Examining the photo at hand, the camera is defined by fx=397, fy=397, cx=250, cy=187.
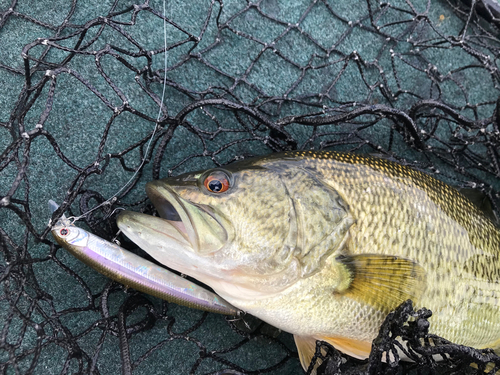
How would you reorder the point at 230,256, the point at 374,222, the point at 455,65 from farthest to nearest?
the point at 455,65 < the point at 374,222 < the point at 230,256

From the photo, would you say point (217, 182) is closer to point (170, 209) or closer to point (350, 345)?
point (170, 209)

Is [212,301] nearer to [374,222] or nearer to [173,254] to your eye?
[173,254]

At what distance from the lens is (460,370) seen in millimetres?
1366

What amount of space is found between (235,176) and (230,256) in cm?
28

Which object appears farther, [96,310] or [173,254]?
[96,310]

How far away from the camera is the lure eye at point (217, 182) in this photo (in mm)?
1370

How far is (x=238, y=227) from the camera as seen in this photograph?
53.6 inches

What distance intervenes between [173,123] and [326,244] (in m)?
0.76

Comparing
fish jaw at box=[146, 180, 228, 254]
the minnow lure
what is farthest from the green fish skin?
the minnow lure

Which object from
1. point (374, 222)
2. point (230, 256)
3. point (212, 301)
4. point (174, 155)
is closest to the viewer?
point (230, 256)

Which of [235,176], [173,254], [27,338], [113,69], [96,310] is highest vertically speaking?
[113,69]

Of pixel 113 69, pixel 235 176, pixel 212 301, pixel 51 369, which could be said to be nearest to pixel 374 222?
pixel 235 176

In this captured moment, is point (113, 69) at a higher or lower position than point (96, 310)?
higher

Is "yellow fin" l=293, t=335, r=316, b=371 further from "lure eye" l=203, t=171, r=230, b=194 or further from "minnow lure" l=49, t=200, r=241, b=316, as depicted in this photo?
"lure eye" l=203, t=171, r=230, b=194
